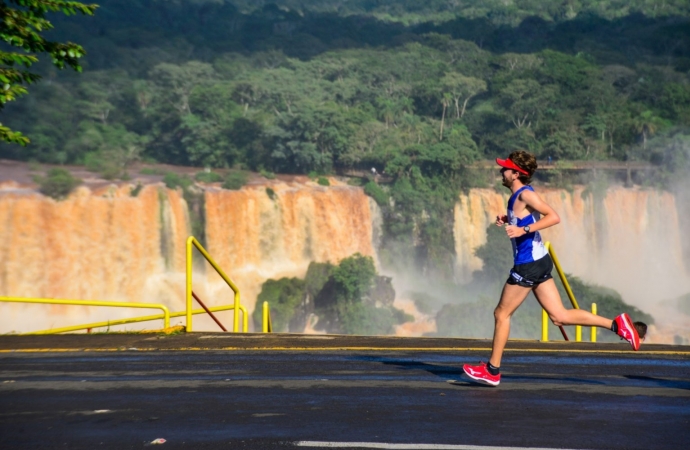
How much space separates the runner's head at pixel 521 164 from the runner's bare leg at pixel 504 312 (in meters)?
0.84

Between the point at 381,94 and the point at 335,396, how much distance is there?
96882 mm

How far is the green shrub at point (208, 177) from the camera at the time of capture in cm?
7956

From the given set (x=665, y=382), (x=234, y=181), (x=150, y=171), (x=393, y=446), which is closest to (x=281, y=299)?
(x=234, y=181)

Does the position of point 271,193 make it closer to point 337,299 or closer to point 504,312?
point 337,299

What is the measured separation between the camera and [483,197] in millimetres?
85000

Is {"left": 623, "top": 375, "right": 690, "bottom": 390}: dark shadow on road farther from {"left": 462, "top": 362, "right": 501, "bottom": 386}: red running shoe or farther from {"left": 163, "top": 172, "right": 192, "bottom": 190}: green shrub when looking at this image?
{"left": 163, "top": 172, "right": 192, "bottom": 190}: green shrub

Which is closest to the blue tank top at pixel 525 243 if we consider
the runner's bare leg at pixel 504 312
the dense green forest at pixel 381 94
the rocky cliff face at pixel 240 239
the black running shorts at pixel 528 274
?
the black running shorts at pixel 528 274

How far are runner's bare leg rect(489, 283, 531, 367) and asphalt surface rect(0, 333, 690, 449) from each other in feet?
1.00

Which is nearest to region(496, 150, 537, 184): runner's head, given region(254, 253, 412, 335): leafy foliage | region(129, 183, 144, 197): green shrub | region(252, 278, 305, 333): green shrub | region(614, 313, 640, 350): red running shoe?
region(614, 313, 640, 350): red running shoe

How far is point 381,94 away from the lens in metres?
103

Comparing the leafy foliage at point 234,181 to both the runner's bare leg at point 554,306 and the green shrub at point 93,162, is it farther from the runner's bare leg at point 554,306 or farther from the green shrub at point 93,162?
the runner's bare leg at point 554,306

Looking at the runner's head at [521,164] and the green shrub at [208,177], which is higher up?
the green shrub at [208,177]

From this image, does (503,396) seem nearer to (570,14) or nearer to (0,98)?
(0,98)

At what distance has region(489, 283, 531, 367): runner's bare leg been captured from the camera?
7289 millimetres
